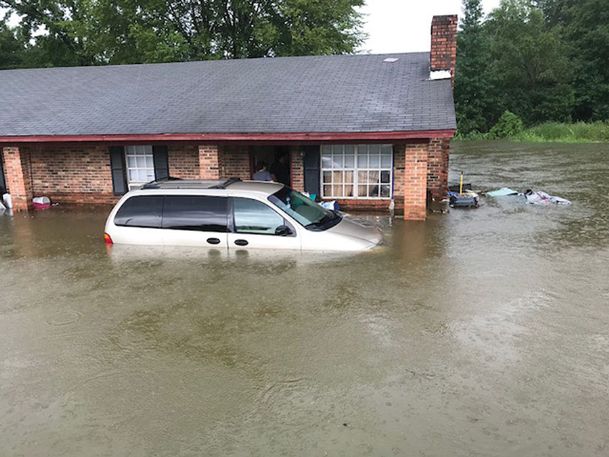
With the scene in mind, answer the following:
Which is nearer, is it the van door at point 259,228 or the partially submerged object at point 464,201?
the van door at point 259,228

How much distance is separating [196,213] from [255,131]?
141 inches

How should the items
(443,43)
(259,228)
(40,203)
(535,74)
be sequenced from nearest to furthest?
(259,228) → (443,43) → (40,203) → (535,74)

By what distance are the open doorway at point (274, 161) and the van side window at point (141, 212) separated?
15.5ft

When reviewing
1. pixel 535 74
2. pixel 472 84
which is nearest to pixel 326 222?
pixel 472 84

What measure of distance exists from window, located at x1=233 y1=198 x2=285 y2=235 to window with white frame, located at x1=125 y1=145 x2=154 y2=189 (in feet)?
20.1

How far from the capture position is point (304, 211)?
9570mm

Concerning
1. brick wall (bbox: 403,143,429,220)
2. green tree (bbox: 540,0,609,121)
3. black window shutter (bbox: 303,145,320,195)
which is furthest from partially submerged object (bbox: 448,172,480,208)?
green tree (bbox: 540,0,609,121)

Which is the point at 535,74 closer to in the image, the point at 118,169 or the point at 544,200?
the point at 544,200

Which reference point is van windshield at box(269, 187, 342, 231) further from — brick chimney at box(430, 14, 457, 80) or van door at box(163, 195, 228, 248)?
brick chimney at box(430, 14, 457, 80)

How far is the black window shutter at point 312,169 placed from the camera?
44.0 ft

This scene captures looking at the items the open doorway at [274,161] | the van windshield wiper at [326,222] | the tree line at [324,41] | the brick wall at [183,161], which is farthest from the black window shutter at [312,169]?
the tree line at [324,41]

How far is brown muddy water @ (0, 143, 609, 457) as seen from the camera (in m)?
4.32

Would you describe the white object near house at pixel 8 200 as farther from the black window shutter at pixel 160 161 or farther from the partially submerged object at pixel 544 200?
the partially submerged object at pixel 544 200

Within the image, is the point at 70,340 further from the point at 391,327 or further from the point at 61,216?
the point at 61,216
